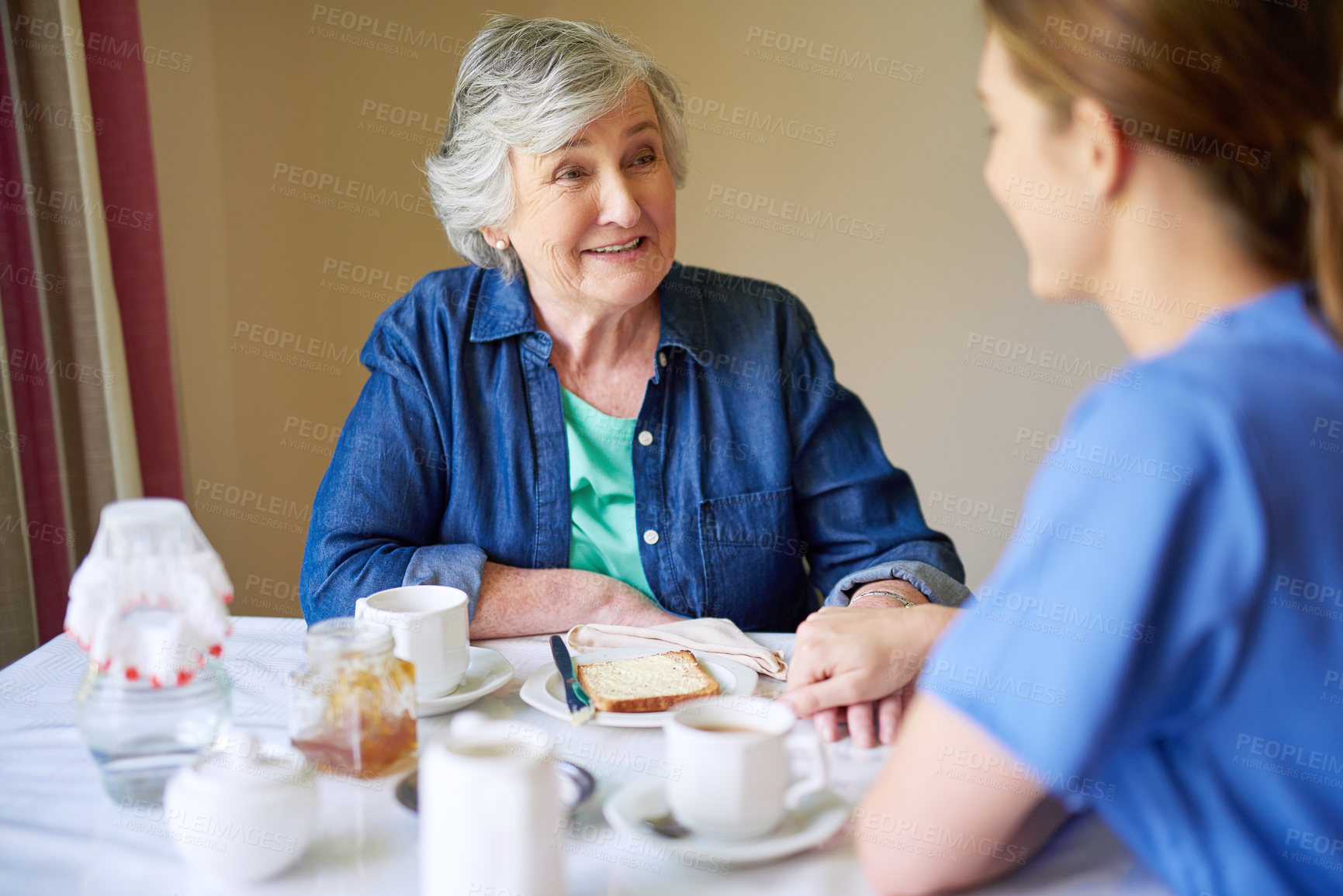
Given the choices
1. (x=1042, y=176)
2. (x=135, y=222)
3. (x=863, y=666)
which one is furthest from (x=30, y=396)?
(x=1042, y=176)

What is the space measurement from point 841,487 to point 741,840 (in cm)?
87

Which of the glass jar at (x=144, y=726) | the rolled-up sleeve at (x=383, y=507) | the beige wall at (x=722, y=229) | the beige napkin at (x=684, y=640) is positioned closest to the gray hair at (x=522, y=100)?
the rolled-up sleeve at (x=383, y=507)

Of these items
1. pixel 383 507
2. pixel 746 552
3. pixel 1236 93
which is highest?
pixel 1236 93

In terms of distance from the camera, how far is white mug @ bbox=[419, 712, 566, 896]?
24.2 inches

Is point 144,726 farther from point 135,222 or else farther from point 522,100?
point 135,222

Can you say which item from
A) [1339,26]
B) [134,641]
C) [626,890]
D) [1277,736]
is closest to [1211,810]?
[1277,736]

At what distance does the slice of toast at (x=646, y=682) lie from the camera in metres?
0.98

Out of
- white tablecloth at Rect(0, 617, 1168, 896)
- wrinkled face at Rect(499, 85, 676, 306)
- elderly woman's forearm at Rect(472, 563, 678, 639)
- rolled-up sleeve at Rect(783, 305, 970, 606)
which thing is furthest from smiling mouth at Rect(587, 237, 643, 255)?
white tablecloth at Rect(0, 617, 1168, 896)

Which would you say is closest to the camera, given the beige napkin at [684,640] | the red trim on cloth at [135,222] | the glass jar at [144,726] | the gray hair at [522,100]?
the glass jar at [144,726]

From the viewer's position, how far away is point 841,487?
1.54 meters

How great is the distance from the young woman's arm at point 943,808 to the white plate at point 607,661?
10.2 inches

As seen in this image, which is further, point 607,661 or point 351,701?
point 607,661

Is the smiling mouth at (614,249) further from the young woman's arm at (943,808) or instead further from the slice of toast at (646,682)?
the young woman's arm at (943,808)

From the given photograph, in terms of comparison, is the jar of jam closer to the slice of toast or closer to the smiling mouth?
the slice of toast
